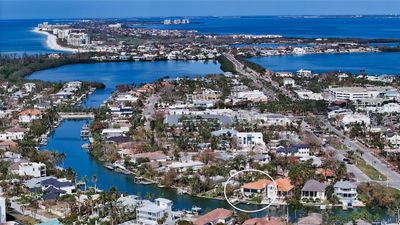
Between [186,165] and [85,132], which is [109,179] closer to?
[186,165]

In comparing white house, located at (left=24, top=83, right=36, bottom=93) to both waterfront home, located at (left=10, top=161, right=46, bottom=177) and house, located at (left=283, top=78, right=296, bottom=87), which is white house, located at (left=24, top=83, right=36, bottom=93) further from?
waterfront home, located at (left=10, top=161, right=46, bottom=177)

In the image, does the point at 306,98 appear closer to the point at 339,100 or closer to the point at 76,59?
the point at 339,100

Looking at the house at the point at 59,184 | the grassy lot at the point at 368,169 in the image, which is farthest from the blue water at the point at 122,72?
the house at the point at 59,184

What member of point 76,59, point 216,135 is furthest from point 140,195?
point 76,59

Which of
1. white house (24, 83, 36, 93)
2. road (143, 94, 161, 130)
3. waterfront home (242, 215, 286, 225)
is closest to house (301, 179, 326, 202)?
waterfront home (242, 215, 286, 225)

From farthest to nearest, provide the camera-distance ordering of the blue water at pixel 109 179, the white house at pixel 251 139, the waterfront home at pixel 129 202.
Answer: the white house at pixel 251 139, the blue water at pixel 109 179, the waterfront home at pixel 129 202

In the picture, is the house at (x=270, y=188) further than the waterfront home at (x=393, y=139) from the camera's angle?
No

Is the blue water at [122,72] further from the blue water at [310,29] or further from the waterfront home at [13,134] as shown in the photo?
the blue water at [310,29]

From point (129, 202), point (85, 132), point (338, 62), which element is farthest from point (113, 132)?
point (338, 62)
